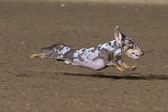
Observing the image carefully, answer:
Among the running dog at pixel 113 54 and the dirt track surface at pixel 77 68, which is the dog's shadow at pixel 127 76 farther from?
the running dog at pixel 113 54

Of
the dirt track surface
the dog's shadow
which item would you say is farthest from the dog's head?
the dog's shadow

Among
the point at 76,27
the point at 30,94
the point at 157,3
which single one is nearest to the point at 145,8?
the point at 157,3

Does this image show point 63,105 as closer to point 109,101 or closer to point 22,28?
point 109,101

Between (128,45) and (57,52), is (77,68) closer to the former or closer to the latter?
(57,52)

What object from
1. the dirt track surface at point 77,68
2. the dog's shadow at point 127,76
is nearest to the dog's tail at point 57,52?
the dirt track surface at point 77,68

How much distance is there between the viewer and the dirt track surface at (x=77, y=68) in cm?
781

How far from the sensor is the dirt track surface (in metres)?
7.81

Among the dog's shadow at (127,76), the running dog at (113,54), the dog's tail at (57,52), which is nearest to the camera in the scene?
the running dog at (113,54)

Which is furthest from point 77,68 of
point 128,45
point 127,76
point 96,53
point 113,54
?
point 128,45

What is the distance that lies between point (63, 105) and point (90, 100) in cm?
46

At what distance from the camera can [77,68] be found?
1066 cm

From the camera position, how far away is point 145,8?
20.2 m

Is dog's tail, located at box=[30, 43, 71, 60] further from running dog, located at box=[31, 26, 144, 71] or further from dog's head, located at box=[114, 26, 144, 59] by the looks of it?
dog's head, located at box=[114, 26, 144, 59]

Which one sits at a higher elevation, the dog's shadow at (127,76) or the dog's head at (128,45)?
the dog's head at (128,45)
